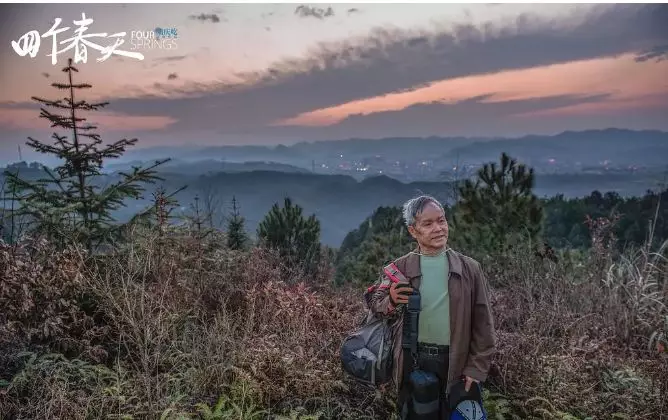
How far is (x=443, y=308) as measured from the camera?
8.65 ft

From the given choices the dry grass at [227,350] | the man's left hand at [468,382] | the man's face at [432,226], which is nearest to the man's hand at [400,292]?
the man's face at [432,226]

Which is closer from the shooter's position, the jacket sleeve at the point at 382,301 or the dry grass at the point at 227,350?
the jacket sleeve at the point at 382,301

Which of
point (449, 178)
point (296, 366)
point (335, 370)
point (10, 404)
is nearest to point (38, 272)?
point (10, 404)

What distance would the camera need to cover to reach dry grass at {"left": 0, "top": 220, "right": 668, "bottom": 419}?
348cm

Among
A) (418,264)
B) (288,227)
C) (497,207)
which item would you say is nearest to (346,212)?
(288,227)

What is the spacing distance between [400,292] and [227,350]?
2.34 metres

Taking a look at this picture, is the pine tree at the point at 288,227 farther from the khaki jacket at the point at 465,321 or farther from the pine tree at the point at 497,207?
the khaki jacket at the point at 465,321

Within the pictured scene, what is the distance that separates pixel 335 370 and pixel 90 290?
2693 mm

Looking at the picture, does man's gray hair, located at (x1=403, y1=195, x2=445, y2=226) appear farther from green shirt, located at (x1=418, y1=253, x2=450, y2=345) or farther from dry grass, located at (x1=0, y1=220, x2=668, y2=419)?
dry grass, located at (x1=0, y1=220, x2=668, y2=419)

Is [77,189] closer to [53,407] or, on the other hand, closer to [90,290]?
[90,290]

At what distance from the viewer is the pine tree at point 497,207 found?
9469 millimetres

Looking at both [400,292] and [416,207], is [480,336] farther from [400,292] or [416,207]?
[416,207]

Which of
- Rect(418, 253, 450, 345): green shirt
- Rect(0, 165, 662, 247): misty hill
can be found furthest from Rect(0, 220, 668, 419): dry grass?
Rect(0, 165, 662, 247): misty hill

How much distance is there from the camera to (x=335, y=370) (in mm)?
4008
